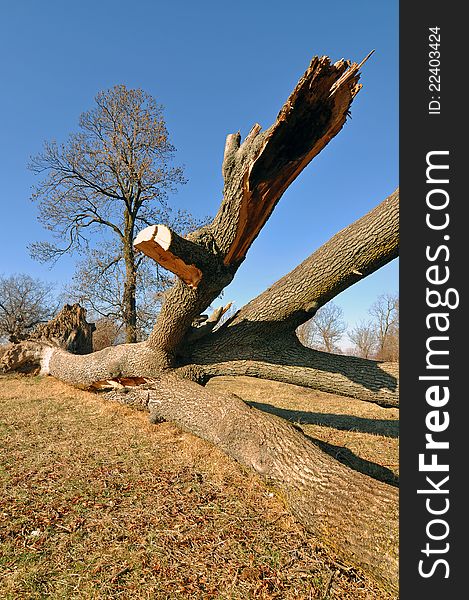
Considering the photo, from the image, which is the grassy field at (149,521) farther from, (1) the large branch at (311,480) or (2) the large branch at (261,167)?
(2) the large branch at (261,167)

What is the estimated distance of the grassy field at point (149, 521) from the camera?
2.22m

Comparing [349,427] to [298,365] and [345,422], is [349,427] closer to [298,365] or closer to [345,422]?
[345,422]

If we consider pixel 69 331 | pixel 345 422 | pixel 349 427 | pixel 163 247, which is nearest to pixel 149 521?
pixel 163 247

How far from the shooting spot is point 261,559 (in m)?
2.49

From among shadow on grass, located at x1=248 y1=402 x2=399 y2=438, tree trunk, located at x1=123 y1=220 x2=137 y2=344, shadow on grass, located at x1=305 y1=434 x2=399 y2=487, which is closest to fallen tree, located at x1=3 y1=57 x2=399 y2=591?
shadow on grass, located at x1=305 y1=434 x2=399 y2=487

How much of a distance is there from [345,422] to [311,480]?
14.8ft

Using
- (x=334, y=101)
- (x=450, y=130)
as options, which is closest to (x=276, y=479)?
(x=450, y=130)

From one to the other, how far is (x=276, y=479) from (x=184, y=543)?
3.63 feet

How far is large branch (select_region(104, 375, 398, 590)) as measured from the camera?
94.4 inches

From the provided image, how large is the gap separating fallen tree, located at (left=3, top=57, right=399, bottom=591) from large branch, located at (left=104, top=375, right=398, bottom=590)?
0.4 inches

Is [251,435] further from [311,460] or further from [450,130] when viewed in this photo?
[450,130]

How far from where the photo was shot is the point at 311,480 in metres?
3.06

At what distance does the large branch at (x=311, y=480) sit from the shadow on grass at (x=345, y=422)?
6.92ft

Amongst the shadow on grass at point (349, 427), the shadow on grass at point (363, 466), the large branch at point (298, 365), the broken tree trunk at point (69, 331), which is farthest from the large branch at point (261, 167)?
the broken tree trunk at point (69, 331)
